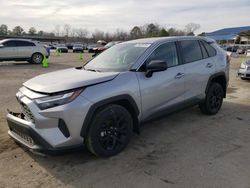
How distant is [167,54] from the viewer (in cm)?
498

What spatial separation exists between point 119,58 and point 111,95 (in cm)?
116

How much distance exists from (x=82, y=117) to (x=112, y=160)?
836 millimetres

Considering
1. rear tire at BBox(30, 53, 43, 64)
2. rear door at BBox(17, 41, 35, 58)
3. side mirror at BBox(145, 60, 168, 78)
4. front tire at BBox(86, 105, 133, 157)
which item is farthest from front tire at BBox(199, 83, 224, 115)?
rear tire at BBox(30, 53, 43, 64)

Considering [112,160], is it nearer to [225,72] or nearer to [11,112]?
[11,112]

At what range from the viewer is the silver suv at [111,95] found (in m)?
3.53

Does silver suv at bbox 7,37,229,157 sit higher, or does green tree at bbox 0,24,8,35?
green tree at bbox 0,24,8,35

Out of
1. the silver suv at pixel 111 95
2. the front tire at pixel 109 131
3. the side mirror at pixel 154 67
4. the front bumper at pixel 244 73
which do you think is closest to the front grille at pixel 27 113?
the silver suv at pixel 111 95

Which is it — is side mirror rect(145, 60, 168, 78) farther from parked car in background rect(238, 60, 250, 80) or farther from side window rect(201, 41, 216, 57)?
parked car in background rect(238, 60, 250, 80)

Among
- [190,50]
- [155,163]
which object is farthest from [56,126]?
[190,50]

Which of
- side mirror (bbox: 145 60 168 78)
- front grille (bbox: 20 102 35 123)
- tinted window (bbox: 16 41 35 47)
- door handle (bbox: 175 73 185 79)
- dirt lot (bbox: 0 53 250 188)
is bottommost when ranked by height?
dirt lot (bbox: 0 53 250 188)

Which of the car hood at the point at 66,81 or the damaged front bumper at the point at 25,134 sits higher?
the car hood at the point at 66,81

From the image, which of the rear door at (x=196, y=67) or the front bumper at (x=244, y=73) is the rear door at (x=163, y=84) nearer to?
the rear door at (x=196, y=67)

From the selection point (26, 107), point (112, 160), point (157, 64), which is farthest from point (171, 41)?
point (26, 107)

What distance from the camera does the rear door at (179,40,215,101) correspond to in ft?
17.2
